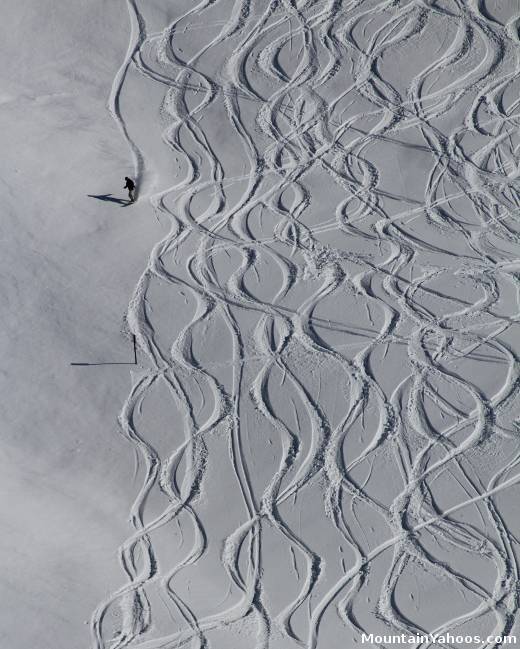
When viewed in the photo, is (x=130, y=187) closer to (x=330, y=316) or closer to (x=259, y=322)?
(x=259, y=322)

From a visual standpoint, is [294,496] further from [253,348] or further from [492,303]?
[492,303]

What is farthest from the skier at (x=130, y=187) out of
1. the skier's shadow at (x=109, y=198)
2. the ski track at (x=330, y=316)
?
the ski track at (x=330, y=316)

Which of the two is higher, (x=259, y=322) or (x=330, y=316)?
(x=330, y=316)

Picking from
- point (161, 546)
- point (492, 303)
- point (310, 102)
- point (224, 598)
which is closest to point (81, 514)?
point (161, 546)

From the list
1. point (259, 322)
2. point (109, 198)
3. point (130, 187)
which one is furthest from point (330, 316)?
point (109, 198)

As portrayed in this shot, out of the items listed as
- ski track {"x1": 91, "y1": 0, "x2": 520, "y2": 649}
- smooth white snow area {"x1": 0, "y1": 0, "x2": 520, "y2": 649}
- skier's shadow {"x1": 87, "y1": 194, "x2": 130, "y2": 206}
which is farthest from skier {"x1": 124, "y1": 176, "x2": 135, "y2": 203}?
ski track {"x1": 91, "y1": 0, "x2": 520, "y2": 649}

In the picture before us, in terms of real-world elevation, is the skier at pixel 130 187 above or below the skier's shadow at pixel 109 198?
A: above

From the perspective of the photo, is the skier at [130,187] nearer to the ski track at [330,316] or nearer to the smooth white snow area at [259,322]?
the smooth white snow area at [259,322]
